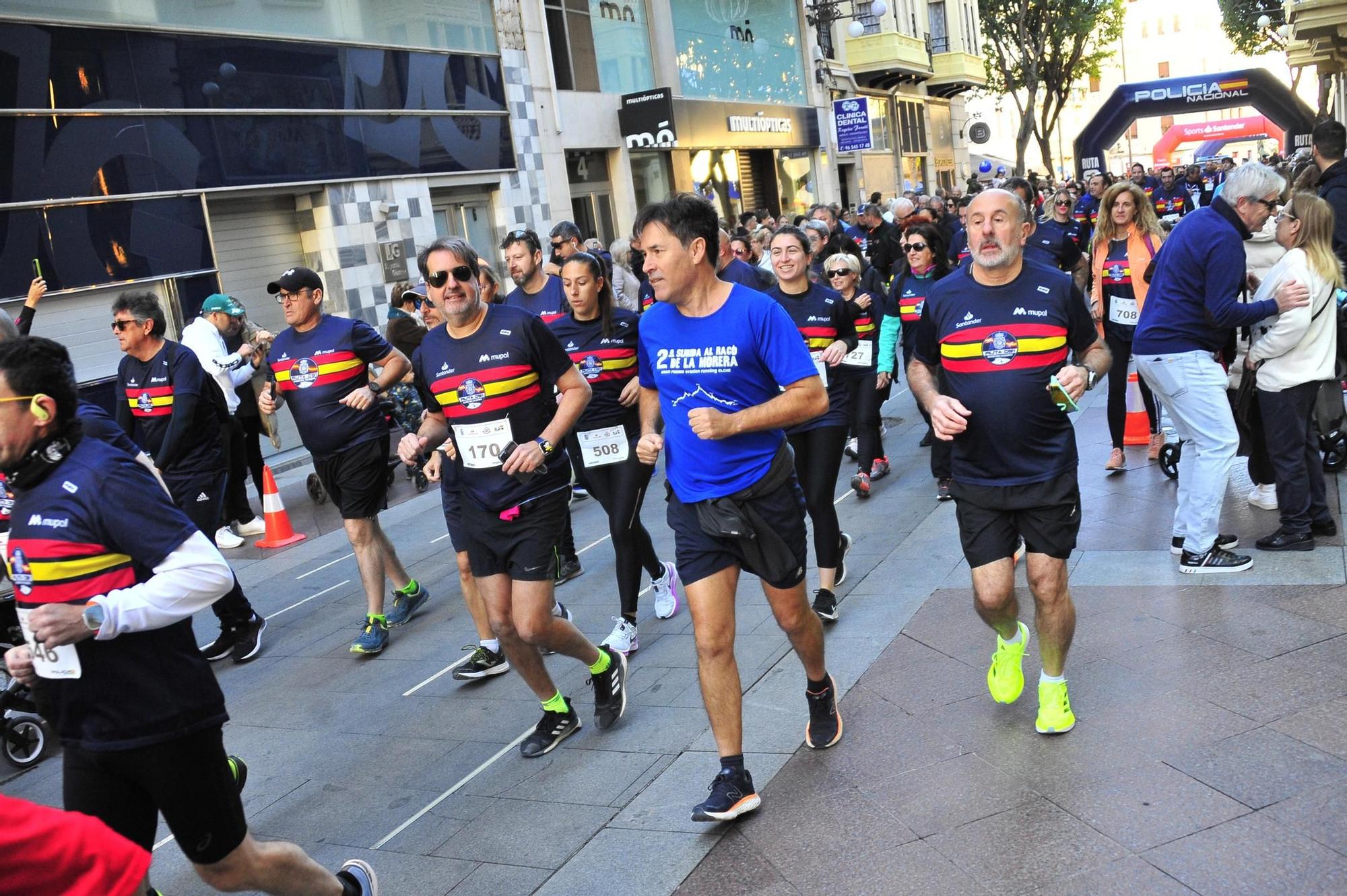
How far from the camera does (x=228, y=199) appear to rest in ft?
44.7

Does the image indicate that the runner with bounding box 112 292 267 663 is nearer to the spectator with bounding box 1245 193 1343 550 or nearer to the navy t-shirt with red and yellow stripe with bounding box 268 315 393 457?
the navy t-shirt with red and yellow stripe with bounding box 268 315 393 457

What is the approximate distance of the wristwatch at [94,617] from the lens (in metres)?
2.87

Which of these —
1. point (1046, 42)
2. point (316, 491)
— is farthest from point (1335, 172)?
point (1046, 42)

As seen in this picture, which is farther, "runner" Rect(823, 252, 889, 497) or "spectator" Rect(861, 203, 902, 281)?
"spectator" Rect(861, 203, 902, 281)

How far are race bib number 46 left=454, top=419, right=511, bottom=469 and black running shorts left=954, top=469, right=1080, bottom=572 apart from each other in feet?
5.80

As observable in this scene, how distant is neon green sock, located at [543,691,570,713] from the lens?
4.82 meters

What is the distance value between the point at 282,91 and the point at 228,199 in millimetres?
1607

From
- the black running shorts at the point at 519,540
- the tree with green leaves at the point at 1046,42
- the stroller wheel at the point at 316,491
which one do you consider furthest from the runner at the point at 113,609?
the tree with green leaves at the point at 1046,42

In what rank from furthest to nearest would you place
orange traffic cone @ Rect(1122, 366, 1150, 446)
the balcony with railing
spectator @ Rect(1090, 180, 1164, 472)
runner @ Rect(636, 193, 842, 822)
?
the balcony with railing → orange traffic cone @ Rect(1122, 366, 1150, 446) → spectator @ Rect(1090, 180, 1164, 472) → runner @ Rect(636, 193, 842, 822)

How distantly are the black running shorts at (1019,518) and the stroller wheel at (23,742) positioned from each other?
427 centimetres

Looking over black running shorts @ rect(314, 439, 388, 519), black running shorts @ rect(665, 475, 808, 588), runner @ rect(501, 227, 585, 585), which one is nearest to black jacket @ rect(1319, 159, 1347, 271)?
runner @ rect(501, 227, 585, 585)

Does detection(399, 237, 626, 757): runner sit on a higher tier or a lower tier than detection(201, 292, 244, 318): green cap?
lower

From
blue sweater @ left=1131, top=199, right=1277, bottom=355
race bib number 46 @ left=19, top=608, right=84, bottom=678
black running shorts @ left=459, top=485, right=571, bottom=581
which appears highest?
blue sweater @ left=1131, top=199, right=1277, bottom=355

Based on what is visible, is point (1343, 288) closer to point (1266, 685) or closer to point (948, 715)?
point (1266, 685)
